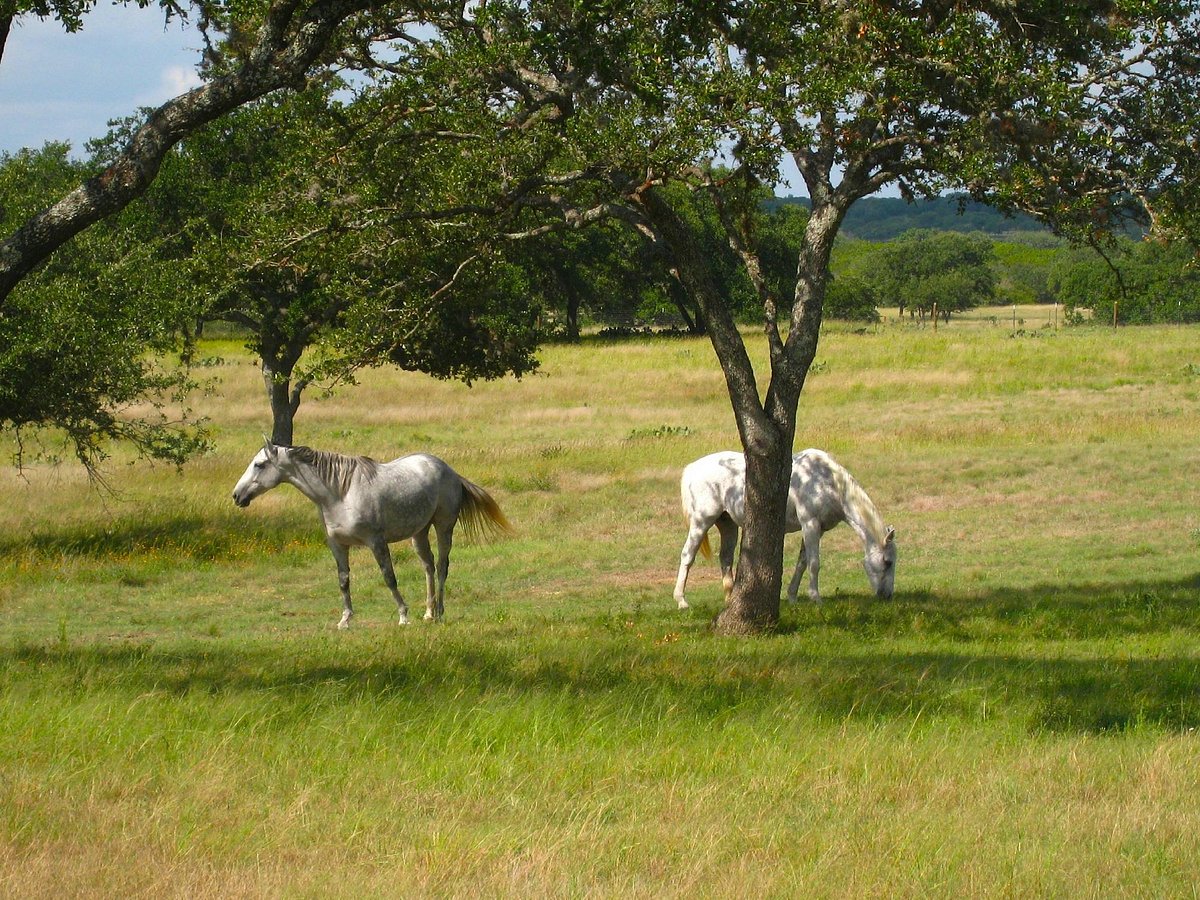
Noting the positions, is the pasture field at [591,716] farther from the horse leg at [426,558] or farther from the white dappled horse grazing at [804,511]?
the white dappled horse grazing at [804,511]

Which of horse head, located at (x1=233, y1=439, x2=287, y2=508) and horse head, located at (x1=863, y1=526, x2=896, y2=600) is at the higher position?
horse head, located at (x1=233, y1=439, x2=287, y2=508)

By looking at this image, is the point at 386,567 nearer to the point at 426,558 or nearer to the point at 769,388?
the point at 426,558

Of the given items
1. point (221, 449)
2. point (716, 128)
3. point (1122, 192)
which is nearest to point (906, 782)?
point (716, 128)

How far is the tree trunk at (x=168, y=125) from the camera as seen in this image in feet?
25.5

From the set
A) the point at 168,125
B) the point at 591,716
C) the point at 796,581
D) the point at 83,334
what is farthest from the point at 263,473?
the point at 591,716

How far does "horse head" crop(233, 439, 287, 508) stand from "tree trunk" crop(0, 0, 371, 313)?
7.60 meters

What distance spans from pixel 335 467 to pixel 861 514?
6703 millimetres

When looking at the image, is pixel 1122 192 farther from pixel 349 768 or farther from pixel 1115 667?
pixel 349 768

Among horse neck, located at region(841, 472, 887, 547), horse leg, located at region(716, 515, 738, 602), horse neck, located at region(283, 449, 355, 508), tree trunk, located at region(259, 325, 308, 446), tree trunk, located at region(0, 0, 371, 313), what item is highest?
tree trunk, located at region(0, 0, 371, 313)

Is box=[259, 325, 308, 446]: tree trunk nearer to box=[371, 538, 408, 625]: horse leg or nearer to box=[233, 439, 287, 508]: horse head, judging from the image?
box=[233, 439, 287, 508]: horse head

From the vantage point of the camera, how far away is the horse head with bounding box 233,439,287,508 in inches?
612

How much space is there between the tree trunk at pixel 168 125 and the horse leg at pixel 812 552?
32.0 ft

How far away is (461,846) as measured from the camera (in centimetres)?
541

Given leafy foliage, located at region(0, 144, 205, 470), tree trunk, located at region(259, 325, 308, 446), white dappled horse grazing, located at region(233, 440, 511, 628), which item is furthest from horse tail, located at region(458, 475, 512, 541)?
tree trunk, located at region(259, 325, 308, 446)
